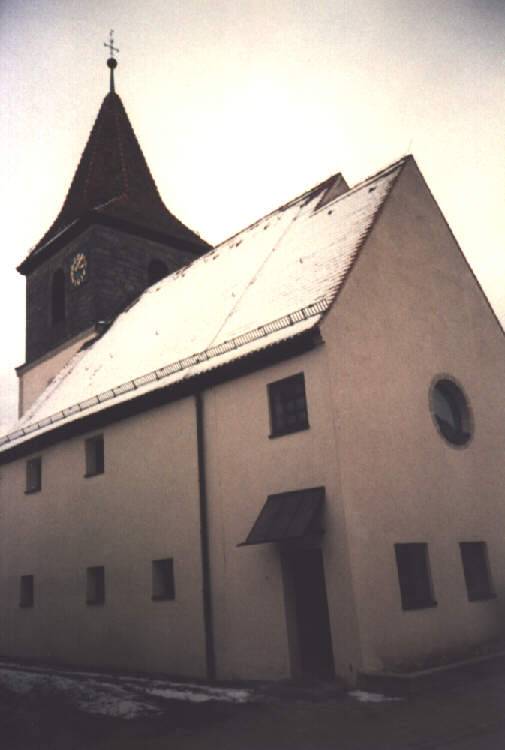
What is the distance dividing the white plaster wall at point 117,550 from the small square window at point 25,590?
171mm

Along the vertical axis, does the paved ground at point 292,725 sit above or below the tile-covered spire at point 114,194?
below

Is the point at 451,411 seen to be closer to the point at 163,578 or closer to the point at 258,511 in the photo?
the point at 258,511

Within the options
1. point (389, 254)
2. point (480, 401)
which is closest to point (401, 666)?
point (480, 401)

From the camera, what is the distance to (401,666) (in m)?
10.2

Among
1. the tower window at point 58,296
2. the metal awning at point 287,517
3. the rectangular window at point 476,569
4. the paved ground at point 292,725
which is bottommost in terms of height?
the paved ground at point 292,725

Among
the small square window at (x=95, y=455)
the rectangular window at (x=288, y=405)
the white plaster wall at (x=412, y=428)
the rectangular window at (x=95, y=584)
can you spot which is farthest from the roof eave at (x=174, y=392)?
the rectangular window at (x=95, y=584)

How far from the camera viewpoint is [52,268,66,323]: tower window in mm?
25578

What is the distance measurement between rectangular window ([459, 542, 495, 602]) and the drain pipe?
15.4ft

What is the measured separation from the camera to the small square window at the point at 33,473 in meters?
18.4

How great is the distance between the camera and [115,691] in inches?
437

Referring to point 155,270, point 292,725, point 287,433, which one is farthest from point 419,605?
point 155,270

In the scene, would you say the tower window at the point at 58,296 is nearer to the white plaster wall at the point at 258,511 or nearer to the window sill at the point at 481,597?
the white plaster wall at the point at 258,511

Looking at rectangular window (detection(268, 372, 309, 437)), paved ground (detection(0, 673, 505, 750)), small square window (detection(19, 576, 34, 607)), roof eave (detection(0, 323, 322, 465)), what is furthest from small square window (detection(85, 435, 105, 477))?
paved ground (detection(0, 673, 505, 750))

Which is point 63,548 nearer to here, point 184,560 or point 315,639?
point 184,560
